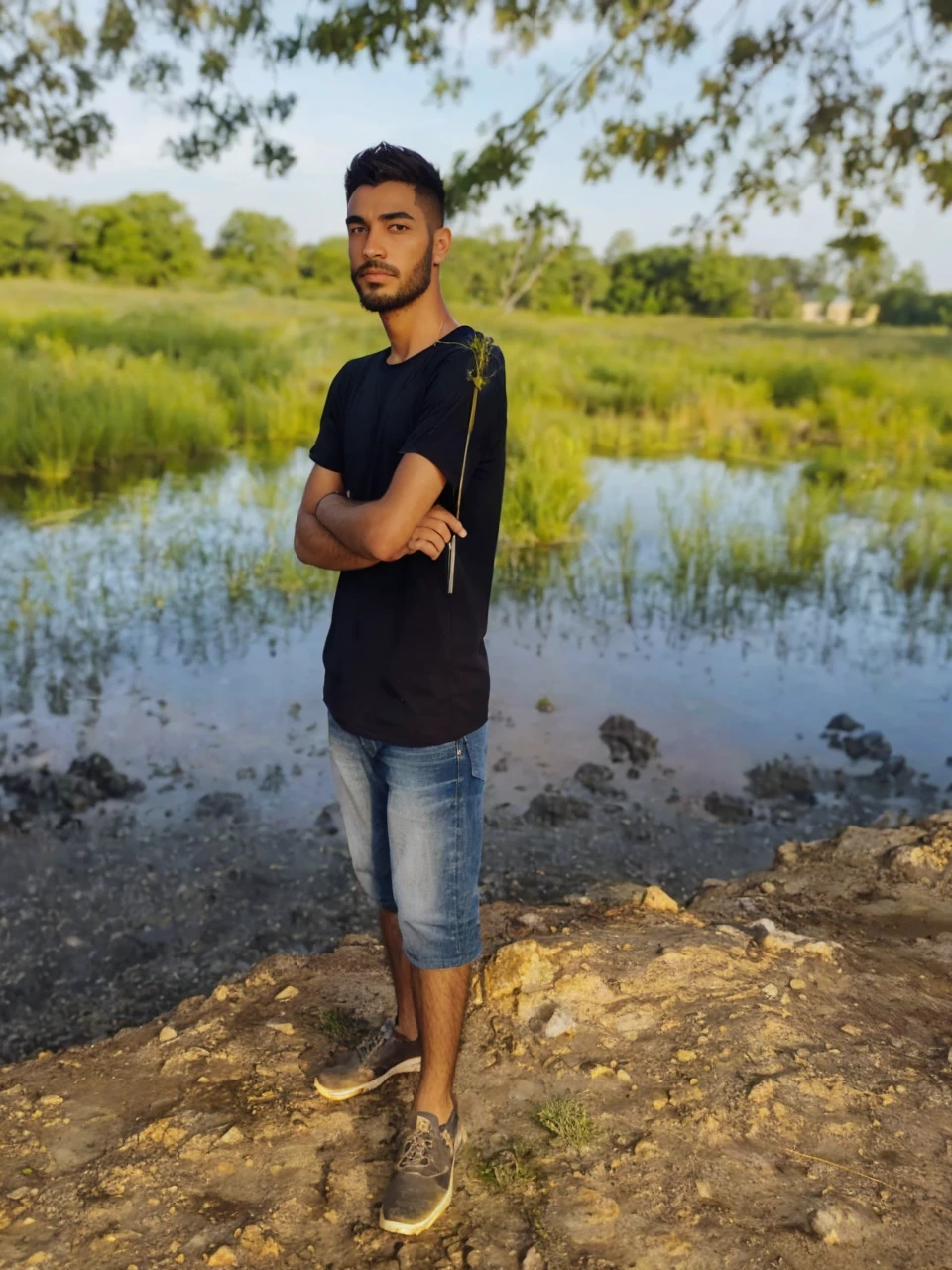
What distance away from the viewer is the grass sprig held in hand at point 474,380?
6.95 ft

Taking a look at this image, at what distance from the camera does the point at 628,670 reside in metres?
7.27

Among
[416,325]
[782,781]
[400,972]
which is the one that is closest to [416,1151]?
[400,972]

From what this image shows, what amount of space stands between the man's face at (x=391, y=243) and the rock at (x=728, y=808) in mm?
3886

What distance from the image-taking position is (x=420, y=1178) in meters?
2.18

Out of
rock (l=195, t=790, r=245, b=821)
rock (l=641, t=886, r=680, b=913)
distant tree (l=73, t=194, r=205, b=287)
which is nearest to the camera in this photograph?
rock (l=641, t=886, r=680, b=913)

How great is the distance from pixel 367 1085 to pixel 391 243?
1.97m

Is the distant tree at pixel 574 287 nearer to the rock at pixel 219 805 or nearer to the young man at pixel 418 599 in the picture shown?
the rock at pixel 219 805

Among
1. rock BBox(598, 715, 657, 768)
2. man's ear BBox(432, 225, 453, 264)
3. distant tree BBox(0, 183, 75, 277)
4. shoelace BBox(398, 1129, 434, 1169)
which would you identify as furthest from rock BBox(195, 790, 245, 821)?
distant tree BBox(0, 183, 75, 277)

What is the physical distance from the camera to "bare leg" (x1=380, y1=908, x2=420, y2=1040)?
2.56 m

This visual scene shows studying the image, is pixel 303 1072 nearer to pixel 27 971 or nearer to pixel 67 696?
pixel 27 971

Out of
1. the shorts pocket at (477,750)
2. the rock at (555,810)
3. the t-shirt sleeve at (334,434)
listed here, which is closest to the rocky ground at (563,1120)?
the shorts pocket at (477,750)

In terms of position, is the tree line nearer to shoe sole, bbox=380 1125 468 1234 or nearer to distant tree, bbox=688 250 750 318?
distant tree, bbox=688 250 750 318

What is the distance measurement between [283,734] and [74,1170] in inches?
148

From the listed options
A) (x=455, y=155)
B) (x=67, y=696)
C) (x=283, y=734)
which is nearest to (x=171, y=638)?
(x=67, y=696)
